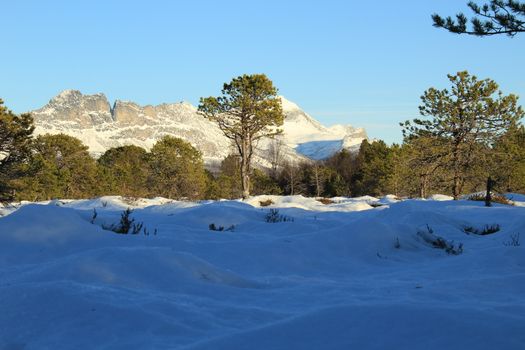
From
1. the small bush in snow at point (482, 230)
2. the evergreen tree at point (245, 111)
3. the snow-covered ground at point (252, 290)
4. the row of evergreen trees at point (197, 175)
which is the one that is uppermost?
the evergreen tree at point (245, 111)

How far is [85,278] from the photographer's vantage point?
304cm

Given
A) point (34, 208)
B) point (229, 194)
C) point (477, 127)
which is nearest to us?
point (34, 208)

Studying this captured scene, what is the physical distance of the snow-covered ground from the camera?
190 cm

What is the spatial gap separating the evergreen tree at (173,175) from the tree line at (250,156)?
0.26 ft

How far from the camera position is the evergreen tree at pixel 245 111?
1131 inches

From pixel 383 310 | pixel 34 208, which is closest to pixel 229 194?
pixel 34 208

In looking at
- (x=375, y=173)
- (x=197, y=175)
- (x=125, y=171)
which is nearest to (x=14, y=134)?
(x=197, y=175)

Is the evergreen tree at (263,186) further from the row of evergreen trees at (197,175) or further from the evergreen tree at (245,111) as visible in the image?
the evergreen tree at (245,111)

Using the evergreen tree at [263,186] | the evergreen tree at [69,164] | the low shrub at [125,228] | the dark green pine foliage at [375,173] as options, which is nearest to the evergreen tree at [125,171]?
the evergreen tree at [69,164]

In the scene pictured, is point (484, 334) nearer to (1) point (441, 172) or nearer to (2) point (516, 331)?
(2) point (516, 331)

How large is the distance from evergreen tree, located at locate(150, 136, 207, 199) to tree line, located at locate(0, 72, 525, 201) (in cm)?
8

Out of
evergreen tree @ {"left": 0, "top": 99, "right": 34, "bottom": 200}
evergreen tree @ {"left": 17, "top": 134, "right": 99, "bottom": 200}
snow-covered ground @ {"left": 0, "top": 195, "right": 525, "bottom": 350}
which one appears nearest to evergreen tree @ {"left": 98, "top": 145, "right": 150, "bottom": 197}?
evergreen tree @ {"left": 17, "top": 134, "right": 99, "bottom": 200}

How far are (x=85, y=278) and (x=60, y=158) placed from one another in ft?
133

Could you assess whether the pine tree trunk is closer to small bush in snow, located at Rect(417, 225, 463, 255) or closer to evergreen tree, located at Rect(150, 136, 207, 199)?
evergreen tree, located at Rect(150, 136, 207, 199)
